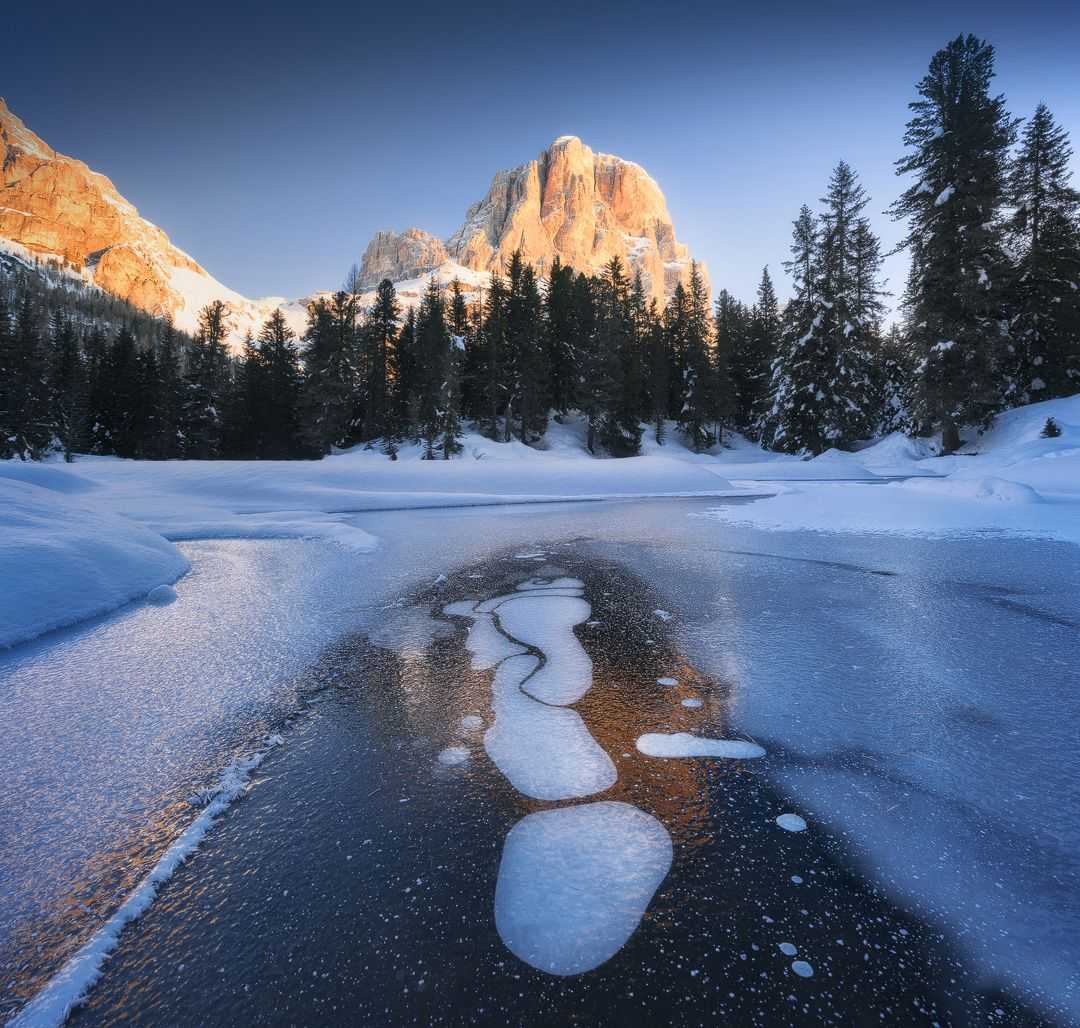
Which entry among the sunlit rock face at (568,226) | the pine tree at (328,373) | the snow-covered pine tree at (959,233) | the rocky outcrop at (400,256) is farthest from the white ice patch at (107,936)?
the rocky outcrop at (400,256)

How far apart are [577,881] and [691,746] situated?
2.81ft

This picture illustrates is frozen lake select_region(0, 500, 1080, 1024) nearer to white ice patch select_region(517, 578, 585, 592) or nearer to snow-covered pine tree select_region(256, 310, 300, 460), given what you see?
white ice patch select_region(517, 578, 585, 592)

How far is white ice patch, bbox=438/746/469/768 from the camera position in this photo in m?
1.99

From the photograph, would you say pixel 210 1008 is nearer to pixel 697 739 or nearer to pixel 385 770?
pixel 385 770

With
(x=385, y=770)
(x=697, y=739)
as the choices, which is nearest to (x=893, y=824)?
(x=697, y=739)

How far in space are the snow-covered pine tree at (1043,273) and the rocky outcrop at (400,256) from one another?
6710 inches

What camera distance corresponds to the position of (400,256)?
18100cm

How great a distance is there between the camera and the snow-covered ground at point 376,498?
406cm

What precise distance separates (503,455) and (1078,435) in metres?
22.2

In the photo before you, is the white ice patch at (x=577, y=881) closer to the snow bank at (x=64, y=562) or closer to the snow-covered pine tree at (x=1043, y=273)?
the snow bank at (x=64, y=562)

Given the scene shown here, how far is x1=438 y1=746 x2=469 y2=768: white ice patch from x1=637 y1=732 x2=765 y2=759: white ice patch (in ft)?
2.27

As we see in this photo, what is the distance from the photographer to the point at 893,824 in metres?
1.64

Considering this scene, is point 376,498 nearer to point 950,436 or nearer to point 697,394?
point 950,436

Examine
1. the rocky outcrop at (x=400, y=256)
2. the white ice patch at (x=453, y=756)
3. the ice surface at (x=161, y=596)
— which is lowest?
the ice surface at (x=161, y=596)
